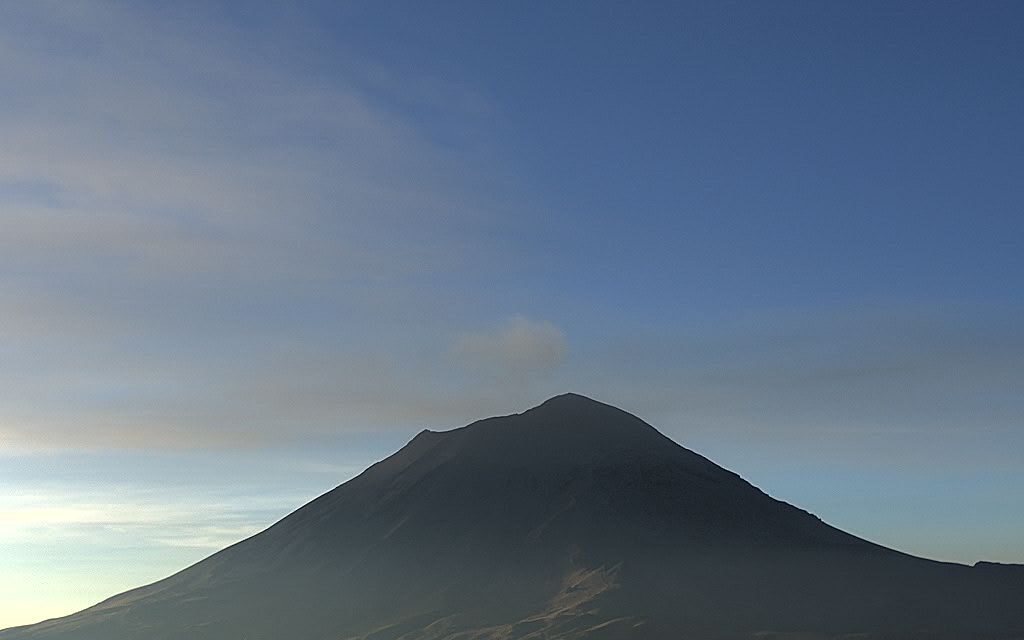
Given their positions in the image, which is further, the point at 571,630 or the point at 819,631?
the point at 571,630

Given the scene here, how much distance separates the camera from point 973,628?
615ft

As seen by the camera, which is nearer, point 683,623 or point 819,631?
point 819,631

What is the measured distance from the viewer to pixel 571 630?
656ft

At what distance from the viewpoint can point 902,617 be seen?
19738 cm

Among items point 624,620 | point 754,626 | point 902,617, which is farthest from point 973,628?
point 624,620

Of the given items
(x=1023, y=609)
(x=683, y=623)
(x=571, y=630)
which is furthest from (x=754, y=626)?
(x=1023, y=609)

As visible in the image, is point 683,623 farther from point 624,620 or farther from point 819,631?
point 819,631

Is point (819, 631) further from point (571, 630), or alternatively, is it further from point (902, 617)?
point (571, 630)

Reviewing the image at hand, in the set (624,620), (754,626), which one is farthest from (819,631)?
(624,620)

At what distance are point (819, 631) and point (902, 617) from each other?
737 inches

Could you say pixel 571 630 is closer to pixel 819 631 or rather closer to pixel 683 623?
pixel 683 623

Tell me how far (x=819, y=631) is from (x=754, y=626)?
14.5 m

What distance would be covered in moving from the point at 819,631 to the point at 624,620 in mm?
30807

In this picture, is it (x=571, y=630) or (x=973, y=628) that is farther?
(x=571, y=630)
